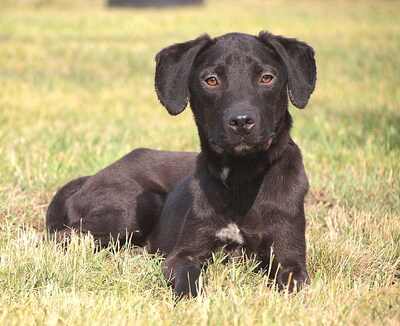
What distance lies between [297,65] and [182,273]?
1.44 m

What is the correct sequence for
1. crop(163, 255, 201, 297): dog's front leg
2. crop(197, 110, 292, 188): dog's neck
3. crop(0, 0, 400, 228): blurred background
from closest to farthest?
crop(163, 255, 201, 297): dog's front leg
crop(197, 110, 292, 188): dog's neck
crop(0, 0, 400, 228): blurred background

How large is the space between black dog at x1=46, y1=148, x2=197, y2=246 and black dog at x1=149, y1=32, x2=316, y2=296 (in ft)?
2.73

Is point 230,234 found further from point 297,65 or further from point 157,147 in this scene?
point 157,147

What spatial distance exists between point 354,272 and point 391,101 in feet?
23.4

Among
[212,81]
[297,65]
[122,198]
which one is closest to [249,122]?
[212,81]

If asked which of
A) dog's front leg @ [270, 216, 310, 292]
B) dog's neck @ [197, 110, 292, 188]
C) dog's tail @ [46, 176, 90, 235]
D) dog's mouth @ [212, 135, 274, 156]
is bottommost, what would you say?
dog's tail @ [46, 176, 90, 235]

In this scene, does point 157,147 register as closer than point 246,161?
No

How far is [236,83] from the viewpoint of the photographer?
4.11 metres

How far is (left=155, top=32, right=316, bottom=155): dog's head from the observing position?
13.0 ft

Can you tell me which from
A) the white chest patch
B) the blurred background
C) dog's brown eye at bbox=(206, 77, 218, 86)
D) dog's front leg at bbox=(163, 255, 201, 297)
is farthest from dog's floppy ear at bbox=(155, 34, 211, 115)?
the blurred background

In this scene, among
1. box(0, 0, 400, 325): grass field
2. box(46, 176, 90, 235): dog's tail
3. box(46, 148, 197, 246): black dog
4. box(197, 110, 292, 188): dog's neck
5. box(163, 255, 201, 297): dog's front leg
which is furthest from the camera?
box(46, 176, 90, 235): dog's tail

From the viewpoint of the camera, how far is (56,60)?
15.4 metres

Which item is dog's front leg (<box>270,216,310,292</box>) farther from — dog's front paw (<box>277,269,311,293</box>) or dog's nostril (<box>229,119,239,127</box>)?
dog's nostril (<box>229,119,239,127</box>)

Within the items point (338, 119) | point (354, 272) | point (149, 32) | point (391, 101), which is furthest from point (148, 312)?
point (149, 32)
